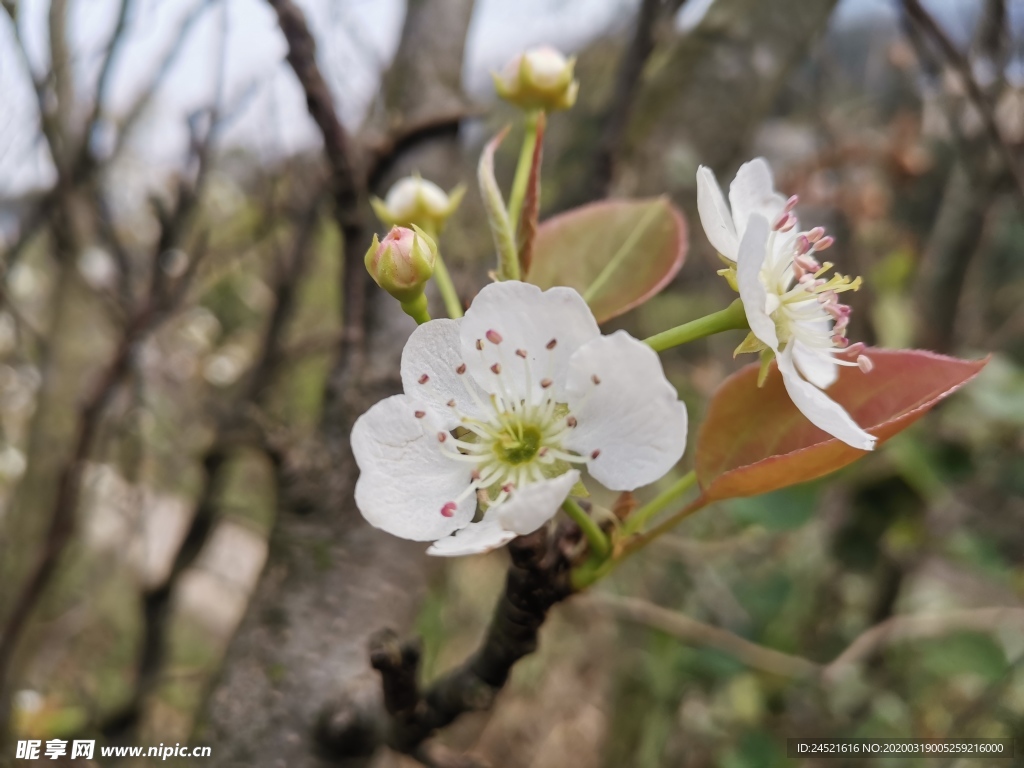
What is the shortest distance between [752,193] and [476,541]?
1.29 feet

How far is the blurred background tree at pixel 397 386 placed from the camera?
85 cm

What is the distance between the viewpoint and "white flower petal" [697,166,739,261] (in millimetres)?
512

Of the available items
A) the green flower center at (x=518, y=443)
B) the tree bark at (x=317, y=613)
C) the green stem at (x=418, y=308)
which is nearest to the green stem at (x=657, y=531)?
the green flower center at (x=518, y=443)

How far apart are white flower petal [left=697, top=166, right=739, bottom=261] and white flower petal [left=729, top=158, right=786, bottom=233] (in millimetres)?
30

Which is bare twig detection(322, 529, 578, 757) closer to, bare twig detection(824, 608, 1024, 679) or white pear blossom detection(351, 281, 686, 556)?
white pear blossom detection(351, 281, 686, 556)

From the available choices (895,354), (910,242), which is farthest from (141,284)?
(910,242)

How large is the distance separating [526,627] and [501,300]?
0.79 feet

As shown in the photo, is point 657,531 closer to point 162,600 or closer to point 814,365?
point 814,365

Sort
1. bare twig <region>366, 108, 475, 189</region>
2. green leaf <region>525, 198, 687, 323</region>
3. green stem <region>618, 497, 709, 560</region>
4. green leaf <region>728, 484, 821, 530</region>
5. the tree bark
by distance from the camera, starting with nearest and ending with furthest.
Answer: green stem <region>618, 497, 709, 560</region> → green leaf <region>525, 198, 687, 323</region> → the tree bark → bare twig <region>366, 108, 475, 189</region> → green leaf <region>728, 484, 821, 530</region>

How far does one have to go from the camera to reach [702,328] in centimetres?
50

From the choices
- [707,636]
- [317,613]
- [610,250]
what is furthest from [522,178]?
[707,636]

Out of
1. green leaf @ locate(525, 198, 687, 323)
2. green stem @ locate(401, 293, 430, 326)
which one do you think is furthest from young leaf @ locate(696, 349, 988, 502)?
green stem @ locate(401, 293, 430, 326)

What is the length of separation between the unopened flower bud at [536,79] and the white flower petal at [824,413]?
397 mm

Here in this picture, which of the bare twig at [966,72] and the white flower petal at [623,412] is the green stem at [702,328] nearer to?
the white flower petal at [623,412]
